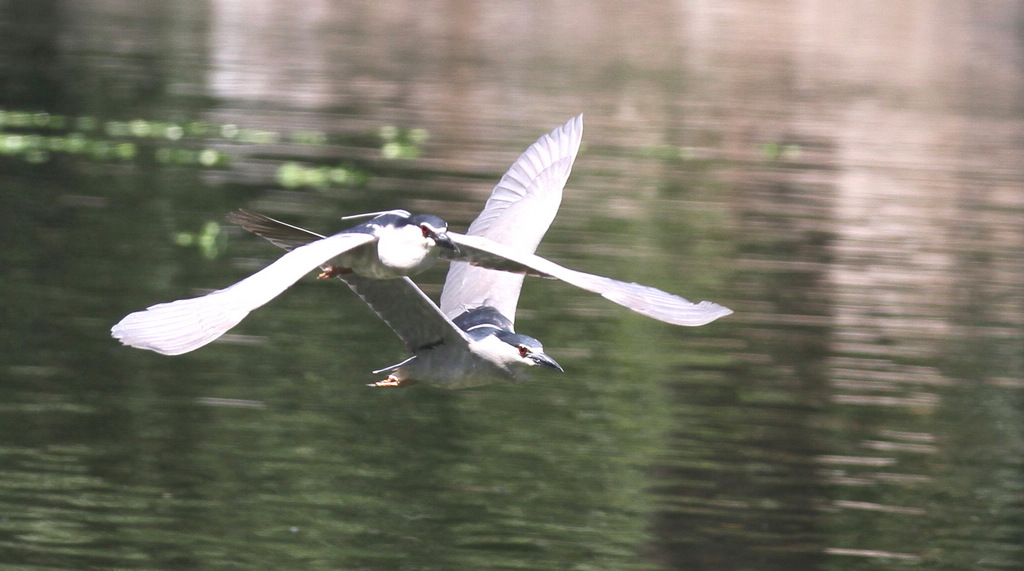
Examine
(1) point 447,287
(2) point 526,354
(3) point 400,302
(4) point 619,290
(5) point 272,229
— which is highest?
(5) point 272,229

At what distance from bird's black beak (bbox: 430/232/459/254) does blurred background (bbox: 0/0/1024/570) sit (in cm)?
447

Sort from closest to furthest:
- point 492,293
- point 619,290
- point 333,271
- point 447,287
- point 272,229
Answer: point 619,290, point 333,271, point 272,229, point 492,293, point 447,287

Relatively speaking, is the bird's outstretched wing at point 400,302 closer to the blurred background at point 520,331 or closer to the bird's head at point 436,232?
the bird's head at point 436,232

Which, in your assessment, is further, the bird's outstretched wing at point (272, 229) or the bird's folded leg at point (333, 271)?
the bird's outstretched wing at point (272, 229)

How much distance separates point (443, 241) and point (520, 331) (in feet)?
29.7

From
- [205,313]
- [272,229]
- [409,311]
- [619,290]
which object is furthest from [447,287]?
[205,313]

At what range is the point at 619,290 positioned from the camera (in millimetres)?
6320

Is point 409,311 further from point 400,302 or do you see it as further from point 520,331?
point 520,331

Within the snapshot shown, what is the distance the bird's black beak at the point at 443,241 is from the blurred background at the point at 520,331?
176 inches

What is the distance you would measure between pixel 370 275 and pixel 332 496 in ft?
16.5

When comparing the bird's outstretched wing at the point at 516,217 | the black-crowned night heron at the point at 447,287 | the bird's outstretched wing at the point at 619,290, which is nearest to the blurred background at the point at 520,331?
the bird's outstretched wing at the point at 516,217

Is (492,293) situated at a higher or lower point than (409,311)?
higher

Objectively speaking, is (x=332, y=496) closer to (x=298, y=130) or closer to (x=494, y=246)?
(x=494, y=246)

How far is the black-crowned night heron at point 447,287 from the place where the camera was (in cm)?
575
